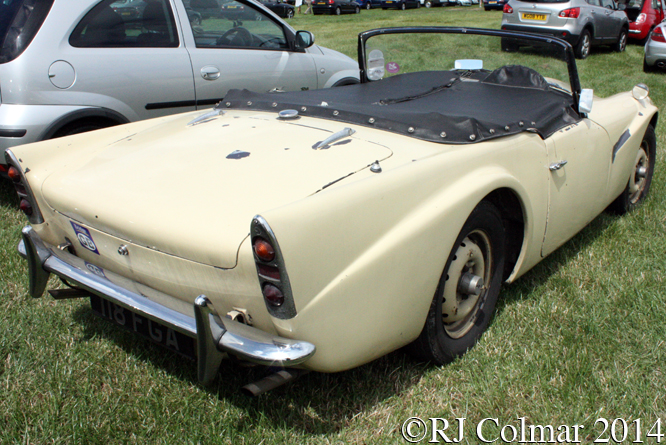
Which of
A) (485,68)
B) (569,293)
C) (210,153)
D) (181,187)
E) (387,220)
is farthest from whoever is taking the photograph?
(485,68)

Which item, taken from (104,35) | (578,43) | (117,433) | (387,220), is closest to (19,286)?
(117,433)

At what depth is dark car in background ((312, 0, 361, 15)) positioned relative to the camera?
88.5 feet

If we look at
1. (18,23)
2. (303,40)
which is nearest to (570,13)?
(303,40)

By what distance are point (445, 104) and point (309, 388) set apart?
1.58 meters

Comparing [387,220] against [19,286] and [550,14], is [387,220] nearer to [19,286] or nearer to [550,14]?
[19,286]

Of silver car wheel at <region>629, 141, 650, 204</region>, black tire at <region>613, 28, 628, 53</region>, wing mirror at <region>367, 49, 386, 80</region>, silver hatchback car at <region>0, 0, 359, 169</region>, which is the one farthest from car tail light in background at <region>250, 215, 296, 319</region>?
black tire at <region>613, 28, 628, 53</region>

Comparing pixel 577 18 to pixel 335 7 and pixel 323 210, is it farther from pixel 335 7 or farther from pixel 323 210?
pixel 335 7

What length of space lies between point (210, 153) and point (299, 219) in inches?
31.9

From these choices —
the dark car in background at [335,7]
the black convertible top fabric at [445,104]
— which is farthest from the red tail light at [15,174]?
the dark car in background at [335,7]

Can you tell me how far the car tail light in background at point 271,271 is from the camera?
158 centimetres

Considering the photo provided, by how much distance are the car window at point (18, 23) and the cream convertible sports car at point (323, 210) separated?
1.46m

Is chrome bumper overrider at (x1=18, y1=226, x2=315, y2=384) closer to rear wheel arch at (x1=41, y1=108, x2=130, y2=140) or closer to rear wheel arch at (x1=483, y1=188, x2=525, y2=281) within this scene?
rear wheel arch at (x1=483, y1=188, x2=525, y2=281)

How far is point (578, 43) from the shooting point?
11047mm

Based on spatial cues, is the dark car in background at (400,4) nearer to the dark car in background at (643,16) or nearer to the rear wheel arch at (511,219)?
the dark car in background at (643,16)
